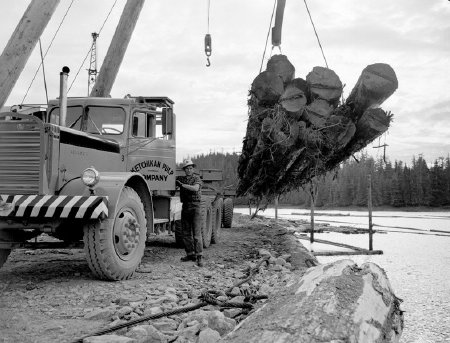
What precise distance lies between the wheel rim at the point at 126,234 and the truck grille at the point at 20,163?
108 cm

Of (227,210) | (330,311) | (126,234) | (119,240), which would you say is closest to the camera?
(330,311)

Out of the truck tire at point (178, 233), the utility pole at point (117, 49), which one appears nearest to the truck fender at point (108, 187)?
the truck tire at point (178, 233)

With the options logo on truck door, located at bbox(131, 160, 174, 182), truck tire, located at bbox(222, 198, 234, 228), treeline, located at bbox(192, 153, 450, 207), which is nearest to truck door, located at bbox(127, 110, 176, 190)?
logo on truck door, located at bbox(131, 160, 174, 182)

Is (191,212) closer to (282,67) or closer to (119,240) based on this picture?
(119,240)

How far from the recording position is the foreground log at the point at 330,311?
266cm

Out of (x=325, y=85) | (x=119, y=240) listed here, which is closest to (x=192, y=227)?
(x=119, y=240)

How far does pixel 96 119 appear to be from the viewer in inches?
283

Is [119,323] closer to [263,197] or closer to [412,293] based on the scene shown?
[263,197]

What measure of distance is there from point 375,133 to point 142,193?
3522mm

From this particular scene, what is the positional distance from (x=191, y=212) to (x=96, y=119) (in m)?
2.13

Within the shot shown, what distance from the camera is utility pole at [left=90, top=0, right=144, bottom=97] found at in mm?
8438

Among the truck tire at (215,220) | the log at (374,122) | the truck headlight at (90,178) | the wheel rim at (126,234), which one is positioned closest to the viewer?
the truck headlight at (90,178)

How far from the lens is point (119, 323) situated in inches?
159

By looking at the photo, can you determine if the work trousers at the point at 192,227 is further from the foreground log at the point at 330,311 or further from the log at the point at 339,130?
the foreground log at the point at 330,311
